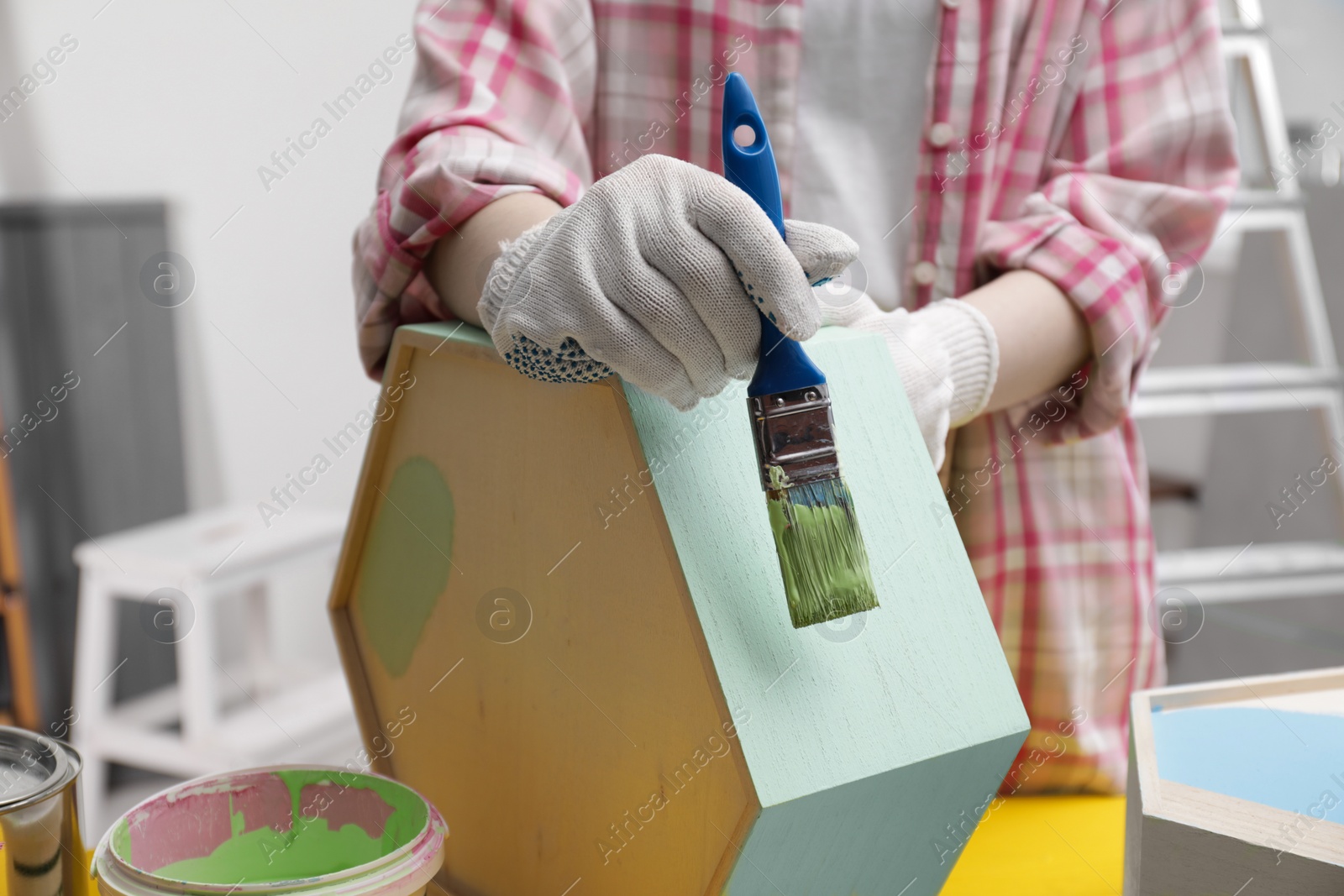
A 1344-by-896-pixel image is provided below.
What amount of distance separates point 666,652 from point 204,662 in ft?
5.52

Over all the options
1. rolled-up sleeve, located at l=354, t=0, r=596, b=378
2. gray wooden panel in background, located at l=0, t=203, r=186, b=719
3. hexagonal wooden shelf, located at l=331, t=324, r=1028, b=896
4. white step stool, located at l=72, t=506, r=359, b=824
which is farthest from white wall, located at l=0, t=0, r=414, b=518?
hexagonal wooden shelf, located at l=331, t=324, r=1028, b=896

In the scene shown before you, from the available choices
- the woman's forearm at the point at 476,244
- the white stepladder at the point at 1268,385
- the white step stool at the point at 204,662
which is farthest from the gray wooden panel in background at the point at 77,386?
the white stepladder at the point at 1268,385

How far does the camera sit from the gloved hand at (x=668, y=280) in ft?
1.62

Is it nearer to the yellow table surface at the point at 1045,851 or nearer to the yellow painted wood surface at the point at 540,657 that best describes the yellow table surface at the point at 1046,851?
the yellow table surface at the point at 1045,851

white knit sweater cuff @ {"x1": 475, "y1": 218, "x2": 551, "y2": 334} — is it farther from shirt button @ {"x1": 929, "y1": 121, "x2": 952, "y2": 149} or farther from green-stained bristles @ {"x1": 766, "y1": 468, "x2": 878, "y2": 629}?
shirt button @ {"x1": 929, "y1": 121, "x2": 952, "y2": 149}

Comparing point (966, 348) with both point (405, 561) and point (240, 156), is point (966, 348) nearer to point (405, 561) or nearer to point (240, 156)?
point (405, 561)

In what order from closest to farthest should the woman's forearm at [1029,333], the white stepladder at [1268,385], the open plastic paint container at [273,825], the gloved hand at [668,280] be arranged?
the gloved hand at [668,280] < the open plastic paint container at [273,825] < the woman's forearm at [1029,333] < the white stepladder at [1268,385]

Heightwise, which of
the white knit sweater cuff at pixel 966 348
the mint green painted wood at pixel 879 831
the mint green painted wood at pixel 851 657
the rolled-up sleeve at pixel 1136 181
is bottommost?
the mint green painted wood at pixel 879 831

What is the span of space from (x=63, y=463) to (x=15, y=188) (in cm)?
59

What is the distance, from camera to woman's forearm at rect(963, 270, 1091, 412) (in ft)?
2.64

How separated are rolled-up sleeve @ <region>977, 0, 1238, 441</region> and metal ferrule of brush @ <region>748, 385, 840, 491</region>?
40 centimetres

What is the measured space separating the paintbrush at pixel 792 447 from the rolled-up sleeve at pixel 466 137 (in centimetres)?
28

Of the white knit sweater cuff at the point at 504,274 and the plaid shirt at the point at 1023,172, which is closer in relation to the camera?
the white knit sweater cuff at the point at 504,274

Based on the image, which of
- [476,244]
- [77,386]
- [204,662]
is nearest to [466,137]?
[476,244]
